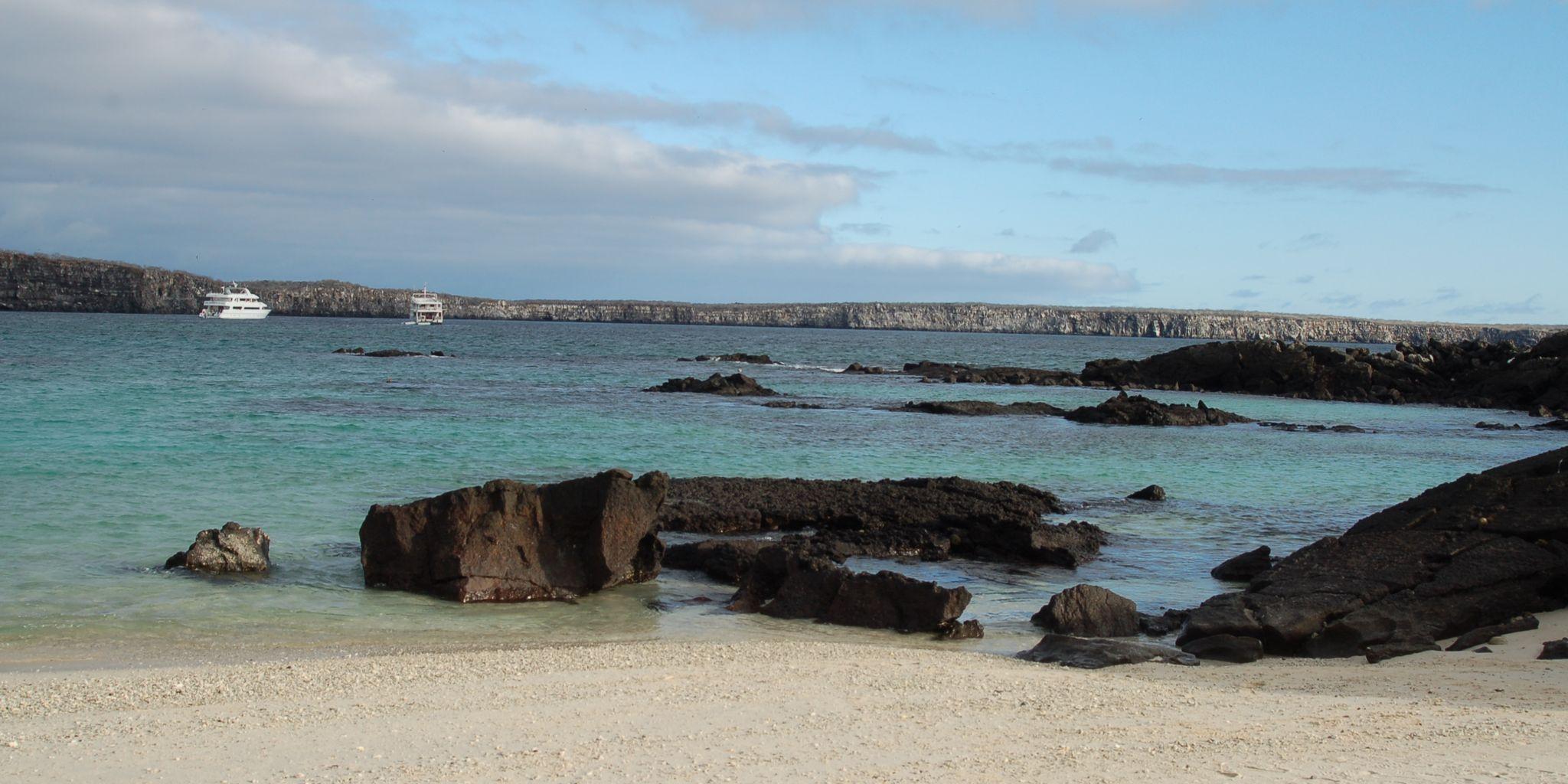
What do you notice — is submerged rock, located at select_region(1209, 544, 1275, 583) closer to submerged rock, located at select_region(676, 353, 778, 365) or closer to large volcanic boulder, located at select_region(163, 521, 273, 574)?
large volcanic boulder, located at select_region(163, 521, 273, 574)

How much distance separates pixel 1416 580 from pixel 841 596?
5013 mm

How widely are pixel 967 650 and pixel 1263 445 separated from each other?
68.3 feet

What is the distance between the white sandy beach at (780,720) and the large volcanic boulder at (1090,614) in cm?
109

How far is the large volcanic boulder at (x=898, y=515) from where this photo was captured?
45.2 feet

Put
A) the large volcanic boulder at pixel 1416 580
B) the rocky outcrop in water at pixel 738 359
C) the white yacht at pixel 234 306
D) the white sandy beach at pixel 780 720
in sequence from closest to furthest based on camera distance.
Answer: the white sandy beach at pixel 780 720, the large volcanic boulder at pixel 1416 580, the rocky outcrop in water at pixel 738 359, the white yacht at pixel 234 306

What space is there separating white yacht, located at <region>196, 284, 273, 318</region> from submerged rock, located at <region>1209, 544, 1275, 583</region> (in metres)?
135

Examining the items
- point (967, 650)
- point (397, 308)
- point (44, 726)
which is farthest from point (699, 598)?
point (397, 308)

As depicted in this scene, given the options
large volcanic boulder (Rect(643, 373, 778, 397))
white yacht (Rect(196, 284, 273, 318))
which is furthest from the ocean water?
white yacht (Rect(196, 284, 273, 318))

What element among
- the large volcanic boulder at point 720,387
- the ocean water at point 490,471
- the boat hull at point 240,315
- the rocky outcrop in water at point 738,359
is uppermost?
the boat hull at point 240,315

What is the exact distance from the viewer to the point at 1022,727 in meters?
6.67

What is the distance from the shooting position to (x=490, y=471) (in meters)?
19.6

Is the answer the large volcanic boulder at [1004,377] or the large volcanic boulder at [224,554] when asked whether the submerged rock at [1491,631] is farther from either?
the large volcanic boulder at [1004,377]

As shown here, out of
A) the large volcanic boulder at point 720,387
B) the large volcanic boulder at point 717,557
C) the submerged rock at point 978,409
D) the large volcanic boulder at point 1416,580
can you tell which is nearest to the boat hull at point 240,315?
the large volcanic boulder at point 720,387

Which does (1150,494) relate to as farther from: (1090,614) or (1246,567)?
(1090,614)
